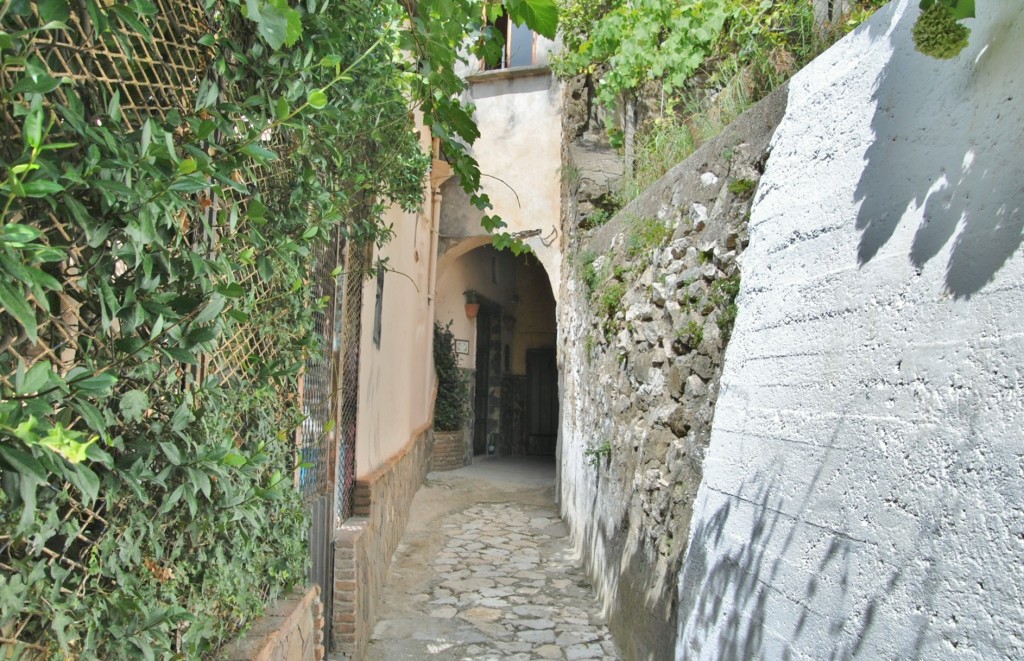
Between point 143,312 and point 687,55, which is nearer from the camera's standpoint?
point 143,312

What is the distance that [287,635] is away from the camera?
261 cm

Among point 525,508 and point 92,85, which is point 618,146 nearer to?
point 525,508

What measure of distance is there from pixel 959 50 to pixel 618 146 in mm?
6636

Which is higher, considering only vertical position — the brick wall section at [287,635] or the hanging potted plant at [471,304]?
the hanging potted plant at [471,304]

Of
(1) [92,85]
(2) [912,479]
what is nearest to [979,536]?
(2) [912,479]

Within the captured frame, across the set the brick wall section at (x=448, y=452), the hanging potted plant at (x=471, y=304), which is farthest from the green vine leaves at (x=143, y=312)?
the hanging potted plant at (x=471, y=304)

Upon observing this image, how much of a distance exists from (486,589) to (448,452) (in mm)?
6232

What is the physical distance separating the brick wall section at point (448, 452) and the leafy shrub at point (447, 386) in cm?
23

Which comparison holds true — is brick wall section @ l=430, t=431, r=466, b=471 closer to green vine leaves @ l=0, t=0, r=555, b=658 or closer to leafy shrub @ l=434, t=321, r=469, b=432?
leafy shrub @ l=434, t=321, r=469, b=432

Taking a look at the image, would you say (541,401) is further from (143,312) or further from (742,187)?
(143,312)

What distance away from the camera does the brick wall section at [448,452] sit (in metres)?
11.8

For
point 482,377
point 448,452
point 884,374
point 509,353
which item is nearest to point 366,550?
point 884,374

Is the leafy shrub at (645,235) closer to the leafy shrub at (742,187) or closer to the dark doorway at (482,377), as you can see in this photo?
the leafy shrub at (742,187)

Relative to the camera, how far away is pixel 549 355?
15664 millimetres
